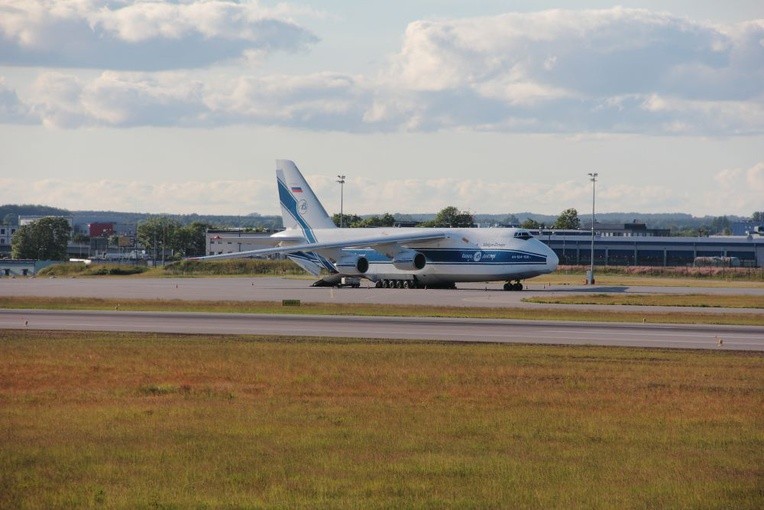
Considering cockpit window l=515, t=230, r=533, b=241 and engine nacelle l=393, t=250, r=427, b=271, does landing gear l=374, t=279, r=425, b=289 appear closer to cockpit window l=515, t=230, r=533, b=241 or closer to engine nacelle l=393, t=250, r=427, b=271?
engine nacelle l=393, t=250, r=427, b=271

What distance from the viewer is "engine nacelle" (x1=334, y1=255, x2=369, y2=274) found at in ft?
306

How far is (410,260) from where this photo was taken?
89812 mm

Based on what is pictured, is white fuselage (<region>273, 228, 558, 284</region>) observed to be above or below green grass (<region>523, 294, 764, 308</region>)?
above

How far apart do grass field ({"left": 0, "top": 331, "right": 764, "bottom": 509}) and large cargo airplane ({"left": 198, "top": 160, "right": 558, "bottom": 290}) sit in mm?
49719

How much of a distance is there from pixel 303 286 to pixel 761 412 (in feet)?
239

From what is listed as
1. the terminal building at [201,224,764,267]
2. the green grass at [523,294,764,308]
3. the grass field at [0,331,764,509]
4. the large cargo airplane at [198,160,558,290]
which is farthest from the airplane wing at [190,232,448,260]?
the terminal building at [201,224,764,267]

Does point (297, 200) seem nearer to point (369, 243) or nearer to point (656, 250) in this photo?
point (369, 243)

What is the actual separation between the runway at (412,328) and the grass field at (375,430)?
6.96 m

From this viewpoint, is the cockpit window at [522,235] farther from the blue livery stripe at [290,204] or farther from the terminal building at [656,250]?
the terminal building at [656,250]

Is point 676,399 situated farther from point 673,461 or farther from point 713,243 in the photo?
point 713,243

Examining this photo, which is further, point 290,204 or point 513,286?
point 290,204

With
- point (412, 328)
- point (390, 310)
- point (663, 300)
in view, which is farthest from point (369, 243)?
point (412, 328)

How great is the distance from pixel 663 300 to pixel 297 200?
36.2 metres

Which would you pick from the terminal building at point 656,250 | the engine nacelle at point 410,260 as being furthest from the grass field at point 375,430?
the terminal building at point 656,250
